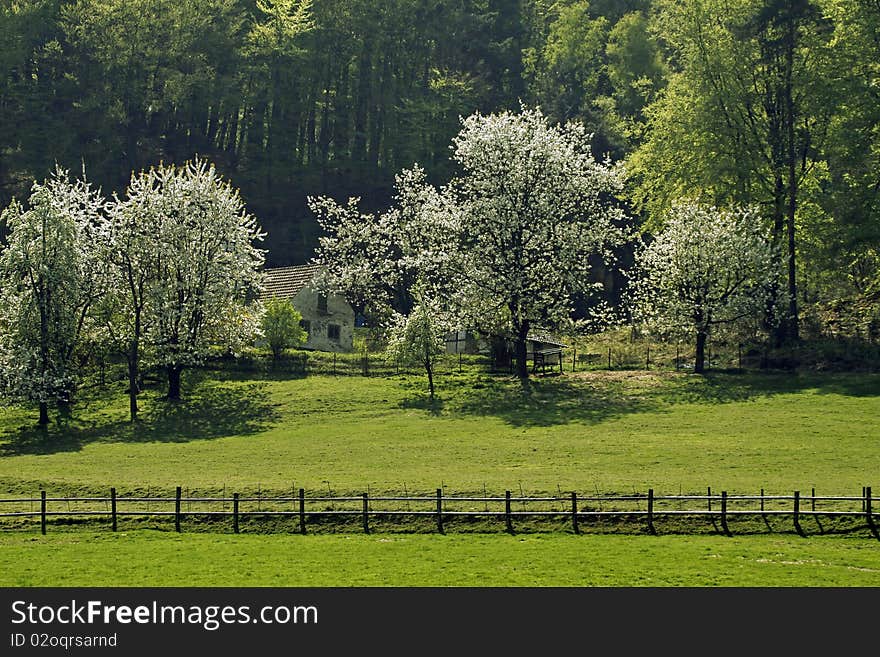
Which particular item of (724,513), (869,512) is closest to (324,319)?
(724,513)

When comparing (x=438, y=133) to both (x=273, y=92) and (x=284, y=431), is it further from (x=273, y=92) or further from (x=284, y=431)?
(x=284, y=431)

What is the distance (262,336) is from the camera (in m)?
79.4

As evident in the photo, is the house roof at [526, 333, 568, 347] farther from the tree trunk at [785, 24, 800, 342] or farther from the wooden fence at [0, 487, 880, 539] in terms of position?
the wooden fence at [0, 487, 880, 539]

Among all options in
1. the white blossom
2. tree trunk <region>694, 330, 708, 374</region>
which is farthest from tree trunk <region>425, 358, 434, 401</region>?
tree trunk <region>694, 330, 708, 374</region>

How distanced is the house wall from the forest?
982 inches

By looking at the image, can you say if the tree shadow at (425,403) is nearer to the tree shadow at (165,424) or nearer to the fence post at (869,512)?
the tree shadow at (165,424)

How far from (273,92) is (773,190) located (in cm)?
5760

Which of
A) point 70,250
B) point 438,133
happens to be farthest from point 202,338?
point 438,133

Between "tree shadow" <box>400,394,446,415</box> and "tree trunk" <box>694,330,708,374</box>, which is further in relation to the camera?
"tree trunk" <box>694,330,708,374</box>

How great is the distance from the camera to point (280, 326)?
268 feet

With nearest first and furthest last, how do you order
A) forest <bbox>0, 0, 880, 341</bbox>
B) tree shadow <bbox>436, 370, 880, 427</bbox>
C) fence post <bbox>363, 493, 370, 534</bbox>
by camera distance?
fence post <bbox>363, 493, 370, 534</bbox>, tree shadow <bbox>436, 370, 880, 427</bbox>, forest <bbox>0, 0, 880, 341</bbox>

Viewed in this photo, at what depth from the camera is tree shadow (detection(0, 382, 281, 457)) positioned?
66312mm

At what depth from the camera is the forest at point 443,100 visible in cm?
8244

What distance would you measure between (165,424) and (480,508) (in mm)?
28106
